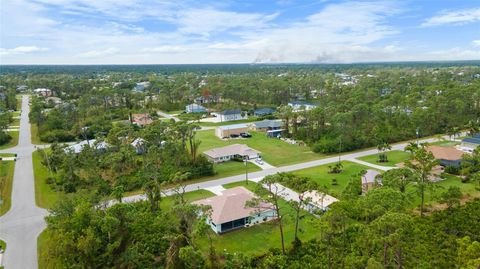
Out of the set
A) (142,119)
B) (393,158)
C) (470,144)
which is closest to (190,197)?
(393,158)

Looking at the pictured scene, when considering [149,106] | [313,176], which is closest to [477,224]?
[313,176]

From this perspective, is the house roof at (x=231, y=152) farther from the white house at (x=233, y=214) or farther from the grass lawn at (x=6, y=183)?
the grass lawn at (x=6, y=183)

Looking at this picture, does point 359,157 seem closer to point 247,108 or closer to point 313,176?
point 313,176

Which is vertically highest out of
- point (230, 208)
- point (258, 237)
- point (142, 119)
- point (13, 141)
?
point (142, 119)

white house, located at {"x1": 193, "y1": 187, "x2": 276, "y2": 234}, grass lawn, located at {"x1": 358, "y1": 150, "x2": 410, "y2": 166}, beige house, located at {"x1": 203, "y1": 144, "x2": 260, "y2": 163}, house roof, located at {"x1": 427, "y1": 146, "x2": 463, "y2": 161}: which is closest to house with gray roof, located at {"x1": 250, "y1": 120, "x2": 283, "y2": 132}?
beige house, located at {"x1": 203, "y1": 144, "x2": 260, "y2": 163}

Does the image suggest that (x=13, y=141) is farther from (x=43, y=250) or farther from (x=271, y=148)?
(x=271, y=148)

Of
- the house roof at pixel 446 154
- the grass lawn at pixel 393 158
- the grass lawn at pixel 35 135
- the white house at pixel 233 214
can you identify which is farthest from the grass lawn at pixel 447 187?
the grass lawn at pixel 35 135
